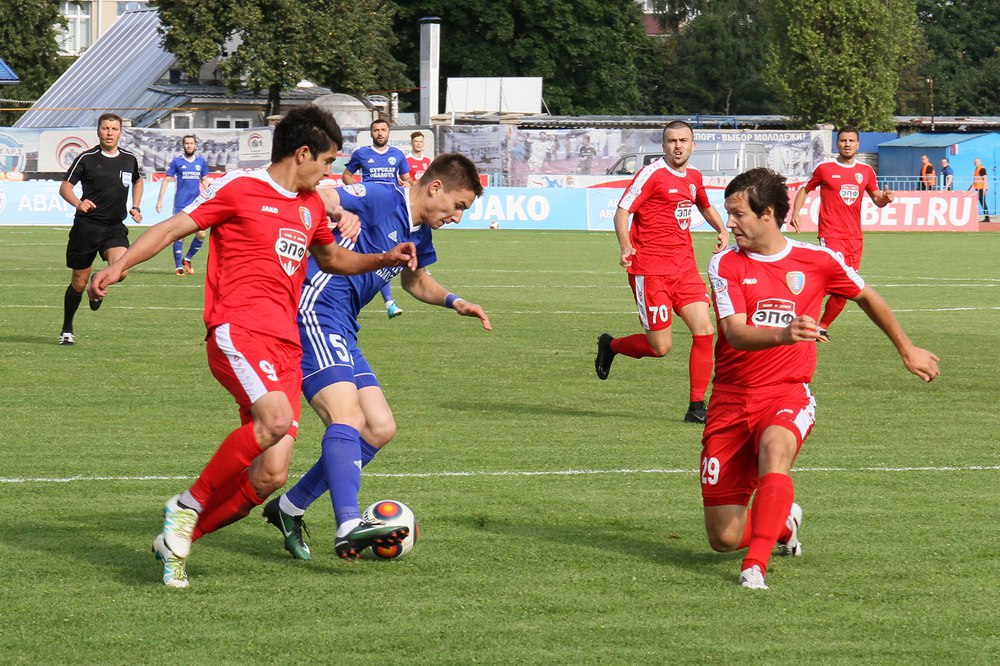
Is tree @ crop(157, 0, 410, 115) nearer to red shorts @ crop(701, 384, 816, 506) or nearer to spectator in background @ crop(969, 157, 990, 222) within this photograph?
spectator in background @ crop(969, 157, 990, 222)

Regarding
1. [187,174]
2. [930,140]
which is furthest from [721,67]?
[187,174]

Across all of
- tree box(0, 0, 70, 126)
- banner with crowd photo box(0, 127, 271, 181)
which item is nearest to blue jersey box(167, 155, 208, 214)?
banner with crowd photo box(0, 127, 271, 181)

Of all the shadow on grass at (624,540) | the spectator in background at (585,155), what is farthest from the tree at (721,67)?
the shadow on grass at (624,540)

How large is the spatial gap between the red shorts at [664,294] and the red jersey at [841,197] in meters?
5.94

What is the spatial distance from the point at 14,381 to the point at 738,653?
8.43 metres

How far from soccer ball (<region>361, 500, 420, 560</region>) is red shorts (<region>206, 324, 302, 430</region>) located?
0.55m

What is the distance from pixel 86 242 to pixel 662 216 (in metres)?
6.36

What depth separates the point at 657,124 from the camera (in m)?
55.6

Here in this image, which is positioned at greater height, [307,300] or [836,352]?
[307,300]

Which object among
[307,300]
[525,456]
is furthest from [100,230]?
[307,300]

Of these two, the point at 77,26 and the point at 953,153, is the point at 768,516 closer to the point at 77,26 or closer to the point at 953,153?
the point at 953,153

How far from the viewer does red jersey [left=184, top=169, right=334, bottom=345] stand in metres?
5.87

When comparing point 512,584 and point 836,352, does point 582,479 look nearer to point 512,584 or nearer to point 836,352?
point 512,584

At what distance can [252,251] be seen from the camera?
19.4 feet
